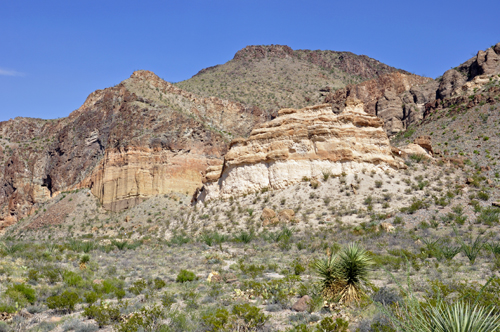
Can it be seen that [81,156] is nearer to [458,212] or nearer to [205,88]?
[205,88]

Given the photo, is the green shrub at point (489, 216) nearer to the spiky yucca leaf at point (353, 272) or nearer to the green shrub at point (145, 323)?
the spiky yucca leaf at point (353, 272)

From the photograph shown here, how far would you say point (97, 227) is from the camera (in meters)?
41.8

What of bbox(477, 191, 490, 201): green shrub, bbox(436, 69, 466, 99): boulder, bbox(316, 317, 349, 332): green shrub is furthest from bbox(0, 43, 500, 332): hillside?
bbox(477, 191, 490, 201): green shrub

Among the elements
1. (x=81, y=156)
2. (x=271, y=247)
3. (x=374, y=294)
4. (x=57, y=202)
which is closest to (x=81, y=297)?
(x=374, y=294)

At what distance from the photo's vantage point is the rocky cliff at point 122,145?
4794 centimetres

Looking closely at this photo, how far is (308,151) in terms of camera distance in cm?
2603

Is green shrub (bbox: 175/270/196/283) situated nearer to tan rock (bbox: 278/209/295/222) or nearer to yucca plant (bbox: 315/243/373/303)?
yucca plant (bbox: 315/243/373/303)

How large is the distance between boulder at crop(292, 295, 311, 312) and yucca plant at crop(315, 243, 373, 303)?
0.44 metres

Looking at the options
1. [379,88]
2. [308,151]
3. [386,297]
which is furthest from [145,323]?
[379,88]

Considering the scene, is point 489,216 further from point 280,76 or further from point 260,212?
point 280,76

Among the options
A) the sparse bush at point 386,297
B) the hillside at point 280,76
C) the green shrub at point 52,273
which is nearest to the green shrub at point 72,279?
the green shrub at point 52,273

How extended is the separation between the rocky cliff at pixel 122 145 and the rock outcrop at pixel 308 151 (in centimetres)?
2161

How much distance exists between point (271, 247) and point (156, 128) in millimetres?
38786

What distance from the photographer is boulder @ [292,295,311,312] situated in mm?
8087
